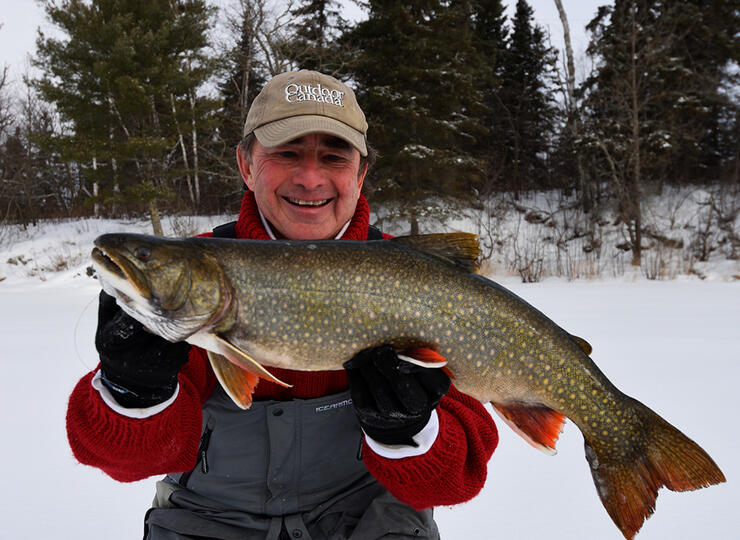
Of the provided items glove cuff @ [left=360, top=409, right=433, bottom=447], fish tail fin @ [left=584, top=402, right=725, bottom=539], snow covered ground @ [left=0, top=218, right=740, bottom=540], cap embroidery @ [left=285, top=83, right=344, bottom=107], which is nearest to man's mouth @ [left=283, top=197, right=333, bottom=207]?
cap embroidery @ [left=285, top=83, right=344, bottom=107]

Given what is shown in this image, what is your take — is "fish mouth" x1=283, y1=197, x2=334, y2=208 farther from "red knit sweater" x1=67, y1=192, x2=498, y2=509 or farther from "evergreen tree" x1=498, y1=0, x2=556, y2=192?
"evergreen tree" x1=498, y1=0, x2=556, y2=192

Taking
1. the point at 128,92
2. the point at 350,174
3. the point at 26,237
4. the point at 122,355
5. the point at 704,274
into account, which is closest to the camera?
the point at 122,355

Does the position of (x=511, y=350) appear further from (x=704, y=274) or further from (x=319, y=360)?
(x=704, y=274)

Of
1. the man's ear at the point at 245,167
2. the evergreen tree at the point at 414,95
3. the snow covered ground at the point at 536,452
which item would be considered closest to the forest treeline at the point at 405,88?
the evergreen tree at the point at 414,95

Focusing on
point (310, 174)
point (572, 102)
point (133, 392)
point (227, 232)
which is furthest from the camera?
point (572, 102)

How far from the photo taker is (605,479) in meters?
1.79

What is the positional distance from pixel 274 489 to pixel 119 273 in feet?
3.65

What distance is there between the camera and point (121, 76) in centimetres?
1536

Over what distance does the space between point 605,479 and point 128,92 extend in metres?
17.3

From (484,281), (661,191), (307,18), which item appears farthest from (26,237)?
(661,191)

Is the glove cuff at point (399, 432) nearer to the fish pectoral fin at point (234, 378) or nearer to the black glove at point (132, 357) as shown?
the fish pectoral fin at point (234, 378)

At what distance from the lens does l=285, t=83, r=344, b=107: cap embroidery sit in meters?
2.29

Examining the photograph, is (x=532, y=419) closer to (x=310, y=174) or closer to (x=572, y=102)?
(x=310, y=174)

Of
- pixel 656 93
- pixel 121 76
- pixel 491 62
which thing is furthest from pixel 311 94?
pixel 491 62
